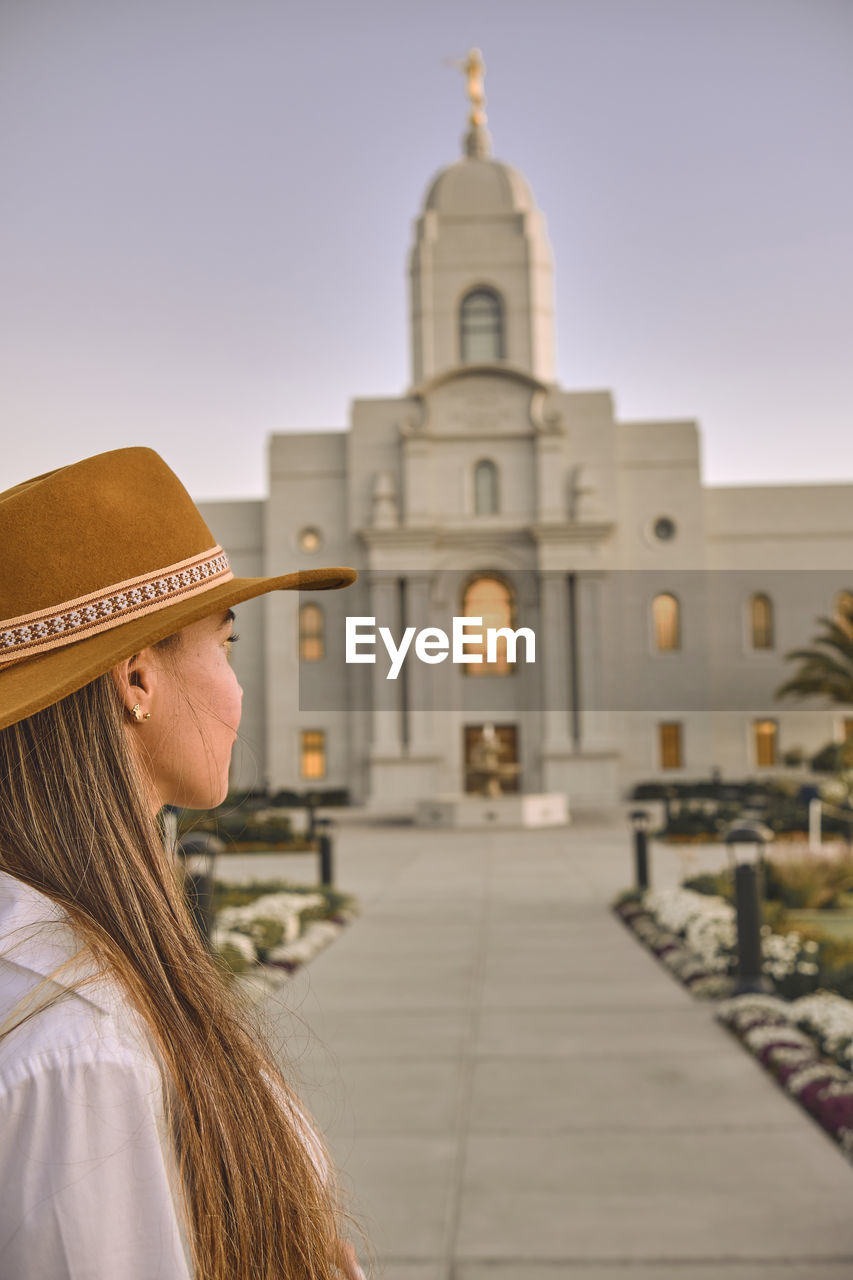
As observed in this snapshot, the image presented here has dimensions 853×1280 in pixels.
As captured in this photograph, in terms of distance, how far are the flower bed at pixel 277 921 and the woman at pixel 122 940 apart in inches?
288

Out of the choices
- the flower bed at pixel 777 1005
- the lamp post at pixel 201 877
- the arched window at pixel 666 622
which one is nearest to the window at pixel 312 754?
the arched window at pixel 666 622

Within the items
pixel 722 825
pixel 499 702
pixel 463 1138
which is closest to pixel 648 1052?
pixel 463 1138

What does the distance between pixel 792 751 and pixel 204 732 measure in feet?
127

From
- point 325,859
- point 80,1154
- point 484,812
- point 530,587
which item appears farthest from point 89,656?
point 530,587

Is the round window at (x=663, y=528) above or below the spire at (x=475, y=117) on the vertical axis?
below

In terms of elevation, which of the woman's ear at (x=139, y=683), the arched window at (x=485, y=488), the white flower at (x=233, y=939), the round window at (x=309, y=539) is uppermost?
the arched window at (x=485, y=488)

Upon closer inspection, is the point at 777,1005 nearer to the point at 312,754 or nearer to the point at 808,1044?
the point at 808,1044

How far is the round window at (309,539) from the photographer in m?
39.6

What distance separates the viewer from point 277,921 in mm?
11750

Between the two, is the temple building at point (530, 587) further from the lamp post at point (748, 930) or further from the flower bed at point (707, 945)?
the lamp post at point (748, 930)

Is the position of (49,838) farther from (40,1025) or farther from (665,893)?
(665,893)

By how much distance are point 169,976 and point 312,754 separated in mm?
37984

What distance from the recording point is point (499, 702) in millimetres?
38250

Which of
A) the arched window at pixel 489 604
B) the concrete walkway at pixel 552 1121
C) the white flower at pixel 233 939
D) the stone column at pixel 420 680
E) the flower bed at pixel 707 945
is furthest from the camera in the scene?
the arched window at pixel 489 604
